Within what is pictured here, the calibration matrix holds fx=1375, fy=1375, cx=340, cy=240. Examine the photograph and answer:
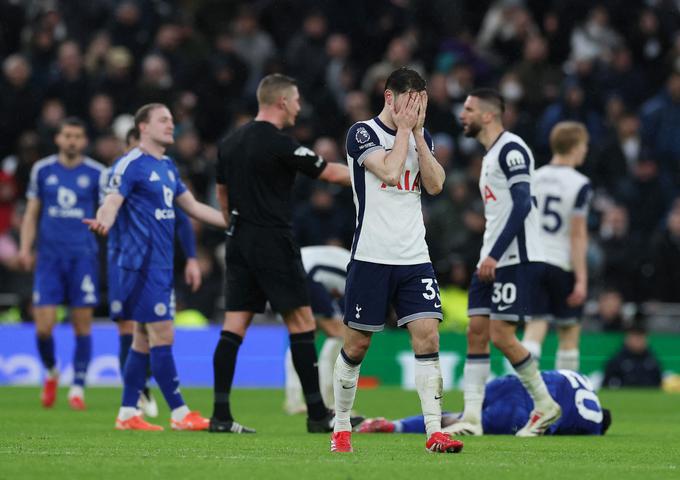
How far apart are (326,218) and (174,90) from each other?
12.1ft

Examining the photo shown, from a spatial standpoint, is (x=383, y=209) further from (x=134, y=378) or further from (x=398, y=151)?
(x=134, y=378)

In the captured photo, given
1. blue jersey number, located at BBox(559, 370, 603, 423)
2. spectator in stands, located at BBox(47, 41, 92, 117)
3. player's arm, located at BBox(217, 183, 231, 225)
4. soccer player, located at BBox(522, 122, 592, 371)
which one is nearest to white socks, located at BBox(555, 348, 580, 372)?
soccer player, located at BBox(522, 122, 592, 371)

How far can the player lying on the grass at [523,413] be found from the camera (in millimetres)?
10539

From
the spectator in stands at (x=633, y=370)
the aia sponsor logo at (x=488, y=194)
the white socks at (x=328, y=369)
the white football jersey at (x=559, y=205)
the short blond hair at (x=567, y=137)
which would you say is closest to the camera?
the aia sponsor logo at (x=488, y=194)

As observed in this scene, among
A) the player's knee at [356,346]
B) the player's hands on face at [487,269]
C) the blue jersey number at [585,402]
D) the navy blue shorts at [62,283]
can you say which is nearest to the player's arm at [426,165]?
the player's knee at [356,346]

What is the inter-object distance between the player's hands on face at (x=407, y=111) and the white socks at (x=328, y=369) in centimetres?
499

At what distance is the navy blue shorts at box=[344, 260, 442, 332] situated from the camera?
820cm

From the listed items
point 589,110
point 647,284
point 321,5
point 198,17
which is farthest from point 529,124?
point 198,17

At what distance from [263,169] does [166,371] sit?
174cm

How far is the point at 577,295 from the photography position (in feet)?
41.2

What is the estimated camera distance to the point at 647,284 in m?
18.9

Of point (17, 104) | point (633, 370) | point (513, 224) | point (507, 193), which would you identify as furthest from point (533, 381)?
point (17, 104)

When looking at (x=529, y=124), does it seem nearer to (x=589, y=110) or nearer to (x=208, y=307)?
(x=589, y=110)

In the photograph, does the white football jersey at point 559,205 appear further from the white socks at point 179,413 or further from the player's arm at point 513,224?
the white socks at point 179,413
